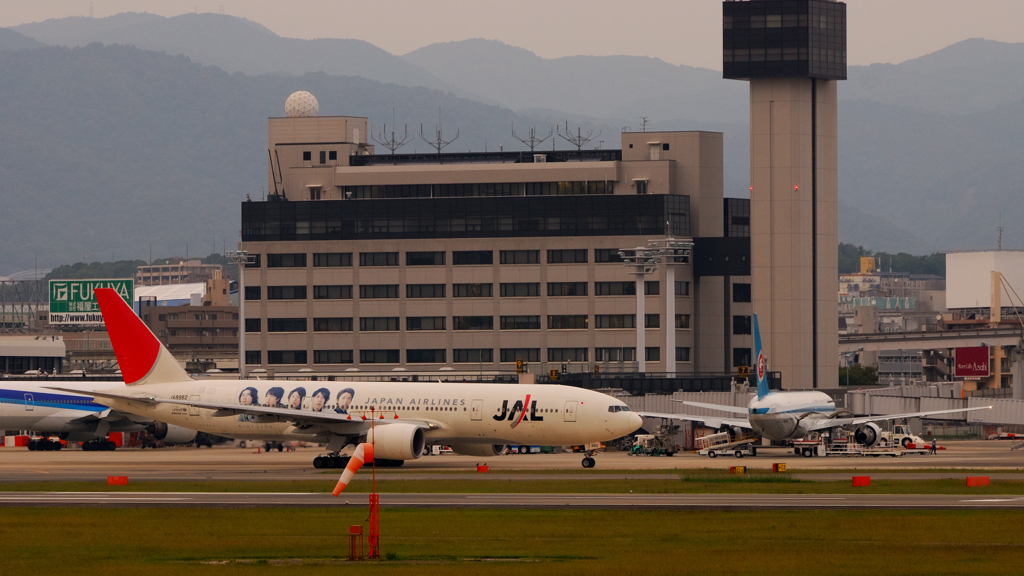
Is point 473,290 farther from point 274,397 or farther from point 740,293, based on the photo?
point 274,397

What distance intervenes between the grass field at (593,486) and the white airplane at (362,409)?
400 inches

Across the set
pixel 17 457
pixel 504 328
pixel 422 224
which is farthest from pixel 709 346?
pixel 17 457

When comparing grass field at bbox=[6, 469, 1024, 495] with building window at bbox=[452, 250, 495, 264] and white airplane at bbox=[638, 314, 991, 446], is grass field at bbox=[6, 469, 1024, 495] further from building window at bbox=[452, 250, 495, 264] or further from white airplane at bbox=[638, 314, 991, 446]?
building window at bbox=[452, 250, 495, 264]

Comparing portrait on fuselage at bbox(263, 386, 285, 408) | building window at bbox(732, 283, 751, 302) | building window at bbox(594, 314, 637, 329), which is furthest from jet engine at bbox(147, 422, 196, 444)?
building window at bbox(732, 283, 751, 302)

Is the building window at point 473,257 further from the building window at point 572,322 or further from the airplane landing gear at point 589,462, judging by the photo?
the airplane landing gear at point 589,462

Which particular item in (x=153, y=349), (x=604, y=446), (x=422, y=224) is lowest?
(x=604, y=446)

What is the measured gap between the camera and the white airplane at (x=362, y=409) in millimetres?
68438

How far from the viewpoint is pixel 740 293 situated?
160500mm

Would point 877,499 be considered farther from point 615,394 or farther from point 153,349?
point 615,394

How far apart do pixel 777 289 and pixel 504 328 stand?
29379mm

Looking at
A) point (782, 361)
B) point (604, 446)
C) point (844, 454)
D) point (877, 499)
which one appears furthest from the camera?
point (782, 361)

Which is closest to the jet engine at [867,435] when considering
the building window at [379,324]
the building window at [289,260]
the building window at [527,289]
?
the building window at [527,289]

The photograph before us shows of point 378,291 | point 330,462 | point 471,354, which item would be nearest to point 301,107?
point 378,291

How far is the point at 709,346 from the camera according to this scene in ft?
520
